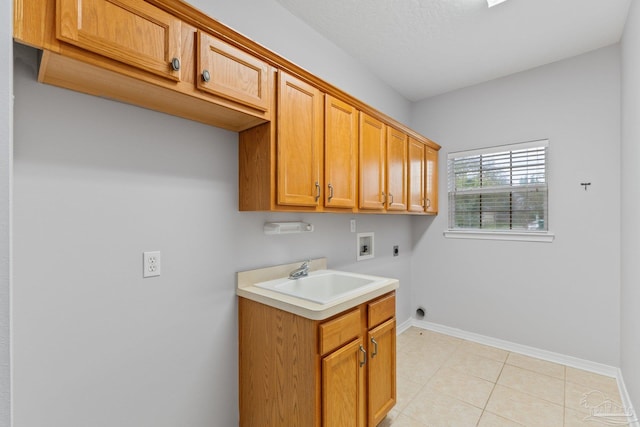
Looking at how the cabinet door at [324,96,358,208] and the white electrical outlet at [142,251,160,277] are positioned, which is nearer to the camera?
the white electrical outlet at [142,251,160,277]

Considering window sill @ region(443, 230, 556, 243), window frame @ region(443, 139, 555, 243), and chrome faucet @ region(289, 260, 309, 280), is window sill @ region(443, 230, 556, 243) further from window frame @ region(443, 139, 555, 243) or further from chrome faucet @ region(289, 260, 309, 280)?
chrome faucet @ region(289, 260, 309, 280)

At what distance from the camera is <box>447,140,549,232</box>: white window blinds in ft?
A: 9.31

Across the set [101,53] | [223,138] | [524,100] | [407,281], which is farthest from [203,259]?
[524,100]

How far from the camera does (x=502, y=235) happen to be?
3014mm

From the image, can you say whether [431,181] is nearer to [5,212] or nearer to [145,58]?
[145,58]

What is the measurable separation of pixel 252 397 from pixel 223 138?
1.47 metres

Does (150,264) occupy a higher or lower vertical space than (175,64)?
lower

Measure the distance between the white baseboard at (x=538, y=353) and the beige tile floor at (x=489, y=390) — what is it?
0.20 ft

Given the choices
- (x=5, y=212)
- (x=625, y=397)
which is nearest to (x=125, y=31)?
(x=5, y=212)

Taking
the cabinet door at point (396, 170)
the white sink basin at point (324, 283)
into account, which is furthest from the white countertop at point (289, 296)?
the cabinet door at point (396, 170)

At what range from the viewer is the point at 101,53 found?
3.28ft

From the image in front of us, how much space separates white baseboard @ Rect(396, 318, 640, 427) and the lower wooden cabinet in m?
1.64

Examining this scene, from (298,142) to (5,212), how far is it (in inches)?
49.7

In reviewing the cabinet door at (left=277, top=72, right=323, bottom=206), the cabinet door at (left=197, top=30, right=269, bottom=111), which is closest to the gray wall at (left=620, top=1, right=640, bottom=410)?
the cabinet door at (left=277, top=72, right=323, bottom=206)
